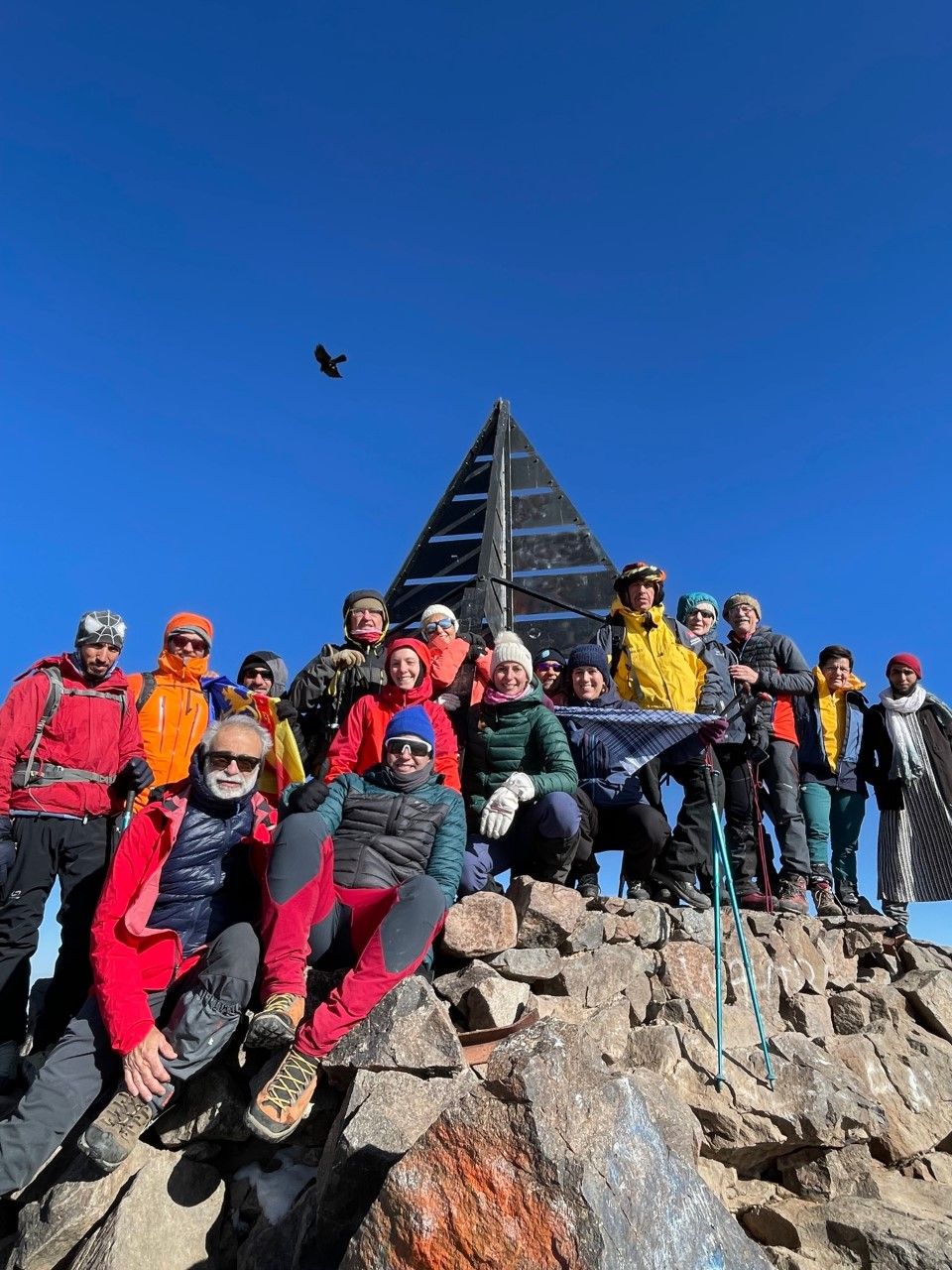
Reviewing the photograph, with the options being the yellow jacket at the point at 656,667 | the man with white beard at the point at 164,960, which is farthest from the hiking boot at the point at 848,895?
the man with white beard at the point at 164,960

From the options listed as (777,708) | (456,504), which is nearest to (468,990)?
(777,708)

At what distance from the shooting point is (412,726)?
4.48 metres

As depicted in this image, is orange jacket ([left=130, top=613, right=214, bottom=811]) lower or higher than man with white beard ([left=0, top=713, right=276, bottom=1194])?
higher

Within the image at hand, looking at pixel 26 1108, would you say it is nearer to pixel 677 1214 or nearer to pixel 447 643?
pixel 677 1214

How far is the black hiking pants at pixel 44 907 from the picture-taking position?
4309 mm

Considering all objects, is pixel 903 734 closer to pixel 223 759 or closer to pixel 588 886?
pixel 588 886

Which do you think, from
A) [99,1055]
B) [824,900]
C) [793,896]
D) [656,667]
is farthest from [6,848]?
[824,900]

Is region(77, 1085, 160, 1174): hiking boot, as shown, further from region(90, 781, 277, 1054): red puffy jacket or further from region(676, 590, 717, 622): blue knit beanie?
region(676, 590, 717, 622): blue knit beanie

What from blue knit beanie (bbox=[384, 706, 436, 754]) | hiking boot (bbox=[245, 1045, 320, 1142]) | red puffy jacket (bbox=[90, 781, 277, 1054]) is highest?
blue knit beanie (bbox=[384, 706, 436, 754])

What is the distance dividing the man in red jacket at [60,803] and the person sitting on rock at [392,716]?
3.73 ft

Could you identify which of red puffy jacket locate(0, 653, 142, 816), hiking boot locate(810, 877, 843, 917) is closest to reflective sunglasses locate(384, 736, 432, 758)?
red puffy jacket locate(0, 653, 142, 816)

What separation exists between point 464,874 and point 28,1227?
98.2 inches

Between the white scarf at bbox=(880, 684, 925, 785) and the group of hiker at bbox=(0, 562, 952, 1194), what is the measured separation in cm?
2

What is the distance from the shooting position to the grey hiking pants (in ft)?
10.5
